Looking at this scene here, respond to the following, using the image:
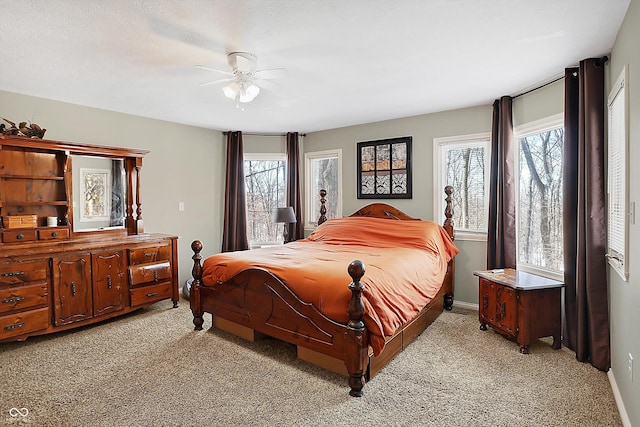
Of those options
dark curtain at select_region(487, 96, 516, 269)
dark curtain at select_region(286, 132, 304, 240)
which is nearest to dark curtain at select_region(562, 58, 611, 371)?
dark curtain at select_region(487, 96, 516, 269)

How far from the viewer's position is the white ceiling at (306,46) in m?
2.03

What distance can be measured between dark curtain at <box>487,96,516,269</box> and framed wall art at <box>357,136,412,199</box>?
1.10m

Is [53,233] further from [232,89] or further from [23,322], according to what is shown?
[232,89]

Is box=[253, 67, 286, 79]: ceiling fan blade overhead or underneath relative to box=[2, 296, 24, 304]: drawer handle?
overhead

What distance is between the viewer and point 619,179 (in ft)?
7.60

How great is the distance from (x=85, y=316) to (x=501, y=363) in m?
3.78

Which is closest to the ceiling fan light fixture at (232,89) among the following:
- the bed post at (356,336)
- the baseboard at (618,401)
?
the bed post at (356,336)

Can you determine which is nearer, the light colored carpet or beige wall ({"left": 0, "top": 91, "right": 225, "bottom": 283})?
the light colored carpet

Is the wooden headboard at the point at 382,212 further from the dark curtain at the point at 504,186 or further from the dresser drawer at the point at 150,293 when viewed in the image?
the dresser drawer at the point at 150,293

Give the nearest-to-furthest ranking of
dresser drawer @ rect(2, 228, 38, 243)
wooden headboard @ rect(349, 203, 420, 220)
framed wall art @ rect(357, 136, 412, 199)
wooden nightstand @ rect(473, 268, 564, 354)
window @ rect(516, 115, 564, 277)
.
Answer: wooden nightstand @ rect(473, 268, 564, 354), dresser drawer @ rect(2, 228, 38, 243), window @ rect(516, 115, 564, 277), wooden headboard @ rect(349, 203, 420, 220), framed wall art @ rect(357, 136, 412, 199)

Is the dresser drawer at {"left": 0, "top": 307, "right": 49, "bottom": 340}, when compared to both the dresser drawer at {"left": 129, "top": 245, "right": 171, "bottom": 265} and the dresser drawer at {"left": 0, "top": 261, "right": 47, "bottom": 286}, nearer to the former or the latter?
the dresser drawer at {"left": 0, "top": 261, "right": 47, "bottom": 286}

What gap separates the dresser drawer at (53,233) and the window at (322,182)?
316 cm

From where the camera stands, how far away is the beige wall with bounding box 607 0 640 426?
1.84 metres

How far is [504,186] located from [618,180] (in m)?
1.39
